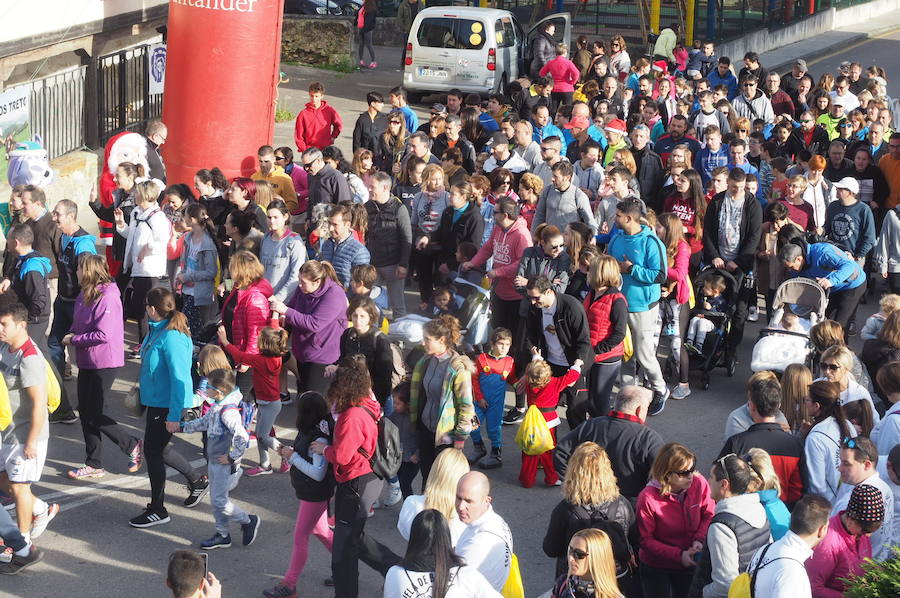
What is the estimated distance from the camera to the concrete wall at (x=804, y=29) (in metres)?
31.1

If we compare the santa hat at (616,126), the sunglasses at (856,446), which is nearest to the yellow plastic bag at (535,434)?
the sunglasses at (856,446)

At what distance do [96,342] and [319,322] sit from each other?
1616 mm

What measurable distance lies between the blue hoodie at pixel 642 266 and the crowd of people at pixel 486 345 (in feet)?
0.06

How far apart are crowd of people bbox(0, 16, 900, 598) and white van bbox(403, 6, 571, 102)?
7.33m

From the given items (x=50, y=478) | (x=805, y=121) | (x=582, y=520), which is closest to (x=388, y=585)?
(x=582, y=520)

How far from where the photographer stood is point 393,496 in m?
8.62

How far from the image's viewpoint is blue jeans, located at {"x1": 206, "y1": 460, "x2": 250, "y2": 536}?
7840 mm

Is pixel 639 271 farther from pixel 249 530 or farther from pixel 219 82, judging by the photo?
pixel 219 82

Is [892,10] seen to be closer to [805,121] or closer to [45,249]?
[805,121]

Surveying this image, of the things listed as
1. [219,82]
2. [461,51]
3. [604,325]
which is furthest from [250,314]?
[461,51]

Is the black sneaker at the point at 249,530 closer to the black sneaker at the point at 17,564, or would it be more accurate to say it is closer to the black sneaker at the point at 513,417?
the black sneaker at the point at 17,564

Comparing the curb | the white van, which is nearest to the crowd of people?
the white van

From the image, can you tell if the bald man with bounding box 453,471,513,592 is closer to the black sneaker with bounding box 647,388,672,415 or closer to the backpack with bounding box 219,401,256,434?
the backpack with bounding box 219,401,256,434

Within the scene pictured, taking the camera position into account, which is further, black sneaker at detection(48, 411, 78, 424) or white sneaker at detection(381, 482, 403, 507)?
black sneaker at detection(48, 411, 78, 424)
